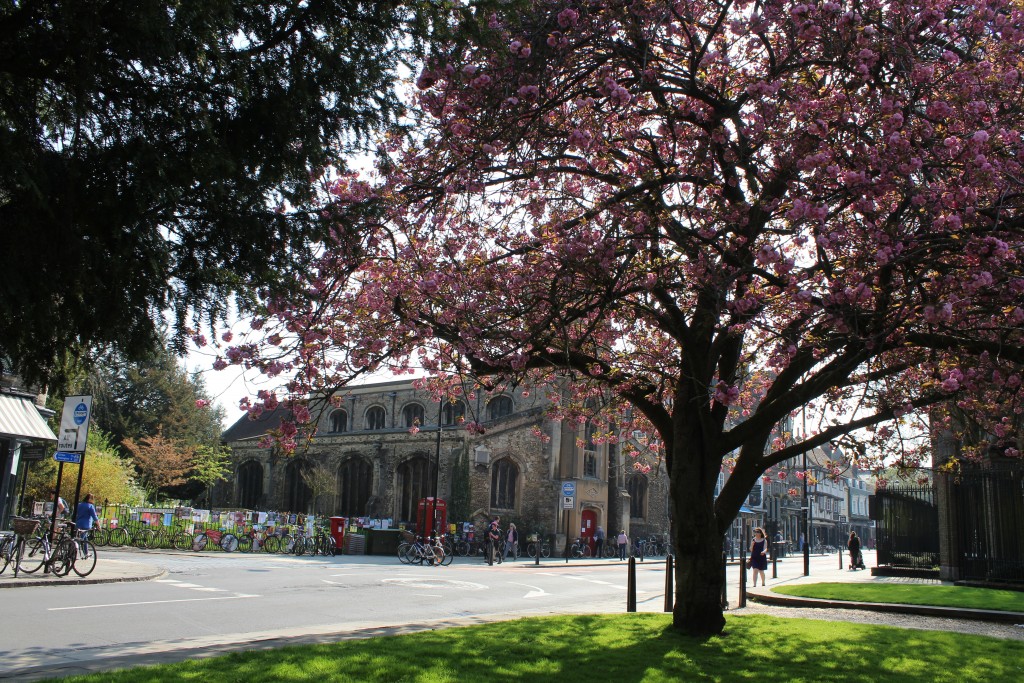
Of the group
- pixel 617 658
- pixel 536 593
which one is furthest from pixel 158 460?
pixel 617 658

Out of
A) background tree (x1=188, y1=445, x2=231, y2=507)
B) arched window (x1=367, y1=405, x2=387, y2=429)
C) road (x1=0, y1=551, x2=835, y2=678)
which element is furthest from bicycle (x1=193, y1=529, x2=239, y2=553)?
arched window (x1=367, y1=405, x2=387, y2=429)

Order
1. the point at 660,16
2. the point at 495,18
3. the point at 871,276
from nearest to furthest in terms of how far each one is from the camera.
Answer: the point at 495,18
the point at 871,276
the point at 660,16

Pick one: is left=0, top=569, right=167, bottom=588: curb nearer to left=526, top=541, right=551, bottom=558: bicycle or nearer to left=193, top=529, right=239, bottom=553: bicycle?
left=193, top=529, right=239, bottom=553: bicycle

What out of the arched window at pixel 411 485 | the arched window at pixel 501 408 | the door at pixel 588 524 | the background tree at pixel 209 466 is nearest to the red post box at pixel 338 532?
the arched window at pixel 411 485

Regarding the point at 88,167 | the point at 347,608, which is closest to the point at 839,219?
the point at 88,167

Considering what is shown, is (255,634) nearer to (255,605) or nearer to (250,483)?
(255,605)

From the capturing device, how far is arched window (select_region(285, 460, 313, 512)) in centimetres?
5150

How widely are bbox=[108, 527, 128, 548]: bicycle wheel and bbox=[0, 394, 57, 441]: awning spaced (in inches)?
301

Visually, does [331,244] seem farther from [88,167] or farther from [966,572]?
[966,572]

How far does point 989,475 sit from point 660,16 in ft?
57.8

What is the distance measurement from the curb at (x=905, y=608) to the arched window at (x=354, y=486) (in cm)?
3250

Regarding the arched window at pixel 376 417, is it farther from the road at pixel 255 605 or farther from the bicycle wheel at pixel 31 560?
the bicycle wheel at pixel 31 560

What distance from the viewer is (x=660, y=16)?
9234 mm

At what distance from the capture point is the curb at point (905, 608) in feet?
48.4
